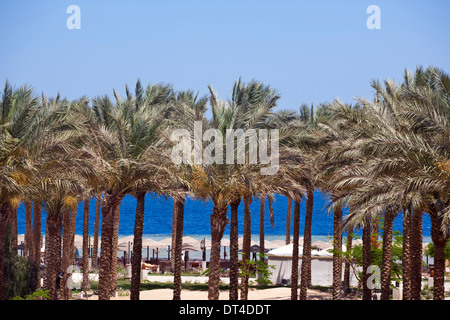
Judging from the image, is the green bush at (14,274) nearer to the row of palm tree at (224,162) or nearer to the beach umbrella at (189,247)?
the row of palm tree at (224,162)

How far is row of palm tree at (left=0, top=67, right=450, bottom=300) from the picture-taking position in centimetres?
1955

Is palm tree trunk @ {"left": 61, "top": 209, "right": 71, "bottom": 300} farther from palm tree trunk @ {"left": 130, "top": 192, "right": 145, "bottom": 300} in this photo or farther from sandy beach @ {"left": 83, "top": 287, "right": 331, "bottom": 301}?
palm tree trunk @ {"left": 130, "top": 192, "right": 145, "bottom": 300}

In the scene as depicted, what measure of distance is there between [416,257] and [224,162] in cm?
768

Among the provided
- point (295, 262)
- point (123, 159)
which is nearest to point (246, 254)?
point (295, 262)

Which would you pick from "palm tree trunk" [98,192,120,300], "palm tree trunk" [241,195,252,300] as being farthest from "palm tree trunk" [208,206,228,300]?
"palm tree trunk" [98,192,120,300]

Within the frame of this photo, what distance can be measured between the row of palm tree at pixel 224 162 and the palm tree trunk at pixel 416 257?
41 millimetres

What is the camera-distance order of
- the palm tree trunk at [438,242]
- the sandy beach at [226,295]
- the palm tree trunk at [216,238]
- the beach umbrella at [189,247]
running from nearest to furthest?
the palm tree trunk at [438,242] → the palm tree trunk at [216,238] → the sandy beach at [226,295] → the beach umbrella at [189,247]

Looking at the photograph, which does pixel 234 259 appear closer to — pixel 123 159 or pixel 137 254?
pixel 137 254

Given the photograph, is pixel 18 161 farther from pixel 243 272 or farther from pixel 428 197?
pixel 428 197

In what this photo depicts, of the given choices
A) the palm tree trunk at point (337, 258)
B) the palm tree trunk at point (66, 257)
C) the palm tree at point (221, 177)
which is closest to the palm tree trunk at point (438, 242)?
the palm tree at point (221, 177)

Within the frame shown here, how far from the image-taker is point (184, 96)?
110 feet

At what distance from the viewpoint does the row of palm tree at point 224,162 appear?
1955cm
